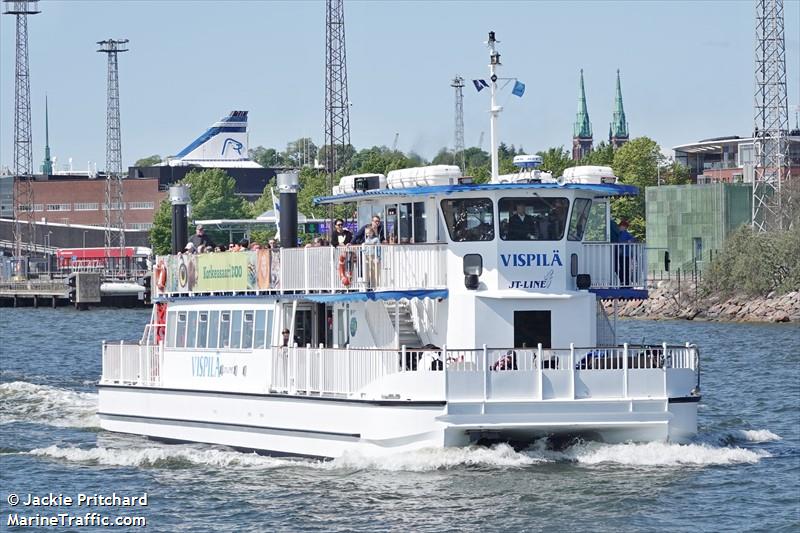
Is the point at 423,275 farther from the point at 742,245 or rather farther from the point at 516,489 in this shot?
the point at 742,245

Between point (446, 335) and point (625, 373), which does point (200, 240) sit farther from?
point (625, 373)

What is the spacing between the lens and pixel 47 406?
44219mm

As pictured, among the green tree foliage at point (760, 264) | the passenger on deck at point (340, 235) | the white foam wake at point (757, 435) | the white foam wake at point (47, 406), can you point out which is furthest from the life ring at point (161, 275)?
the green tree foliage at point (760, 264)

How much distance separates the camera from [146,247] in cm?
16488

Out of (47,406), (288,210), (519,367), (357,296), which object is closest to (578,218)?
(519,367)

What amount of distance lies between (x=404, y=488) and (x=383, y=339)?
166 inches

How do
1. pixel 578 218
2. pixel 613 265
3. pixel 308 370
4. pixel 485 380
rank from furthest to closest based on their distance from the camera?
→ 1. pixel 613 265
2. pixel 308 370
3. pixel 578 218
4. pixel 485 380

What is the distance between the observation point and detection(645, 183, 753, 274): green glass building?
359 feet

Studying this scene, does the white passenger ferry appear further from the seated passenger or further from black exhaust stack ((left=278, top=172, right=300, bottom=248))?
black exhaust stack ((left=278, top=172, right=300, bottom=248))

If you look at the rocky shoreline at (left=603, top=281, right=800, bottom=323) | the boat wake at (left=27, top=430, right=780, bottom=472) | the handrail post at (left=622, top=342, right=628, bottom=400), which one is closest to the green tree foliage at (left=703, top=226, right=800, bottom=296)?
the rocky shoreline at (left=603, top=281, right=800, bottom=323)

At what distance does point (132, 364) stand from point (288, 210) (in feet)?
20.3

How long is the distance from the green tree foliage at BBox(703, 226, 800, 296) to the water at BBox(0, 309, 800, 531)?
188 ft

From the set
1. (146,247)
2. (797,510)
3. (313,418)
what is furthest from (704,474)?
(146,247)

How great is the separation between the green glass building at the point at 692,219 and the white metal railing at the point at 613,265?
253 ft
